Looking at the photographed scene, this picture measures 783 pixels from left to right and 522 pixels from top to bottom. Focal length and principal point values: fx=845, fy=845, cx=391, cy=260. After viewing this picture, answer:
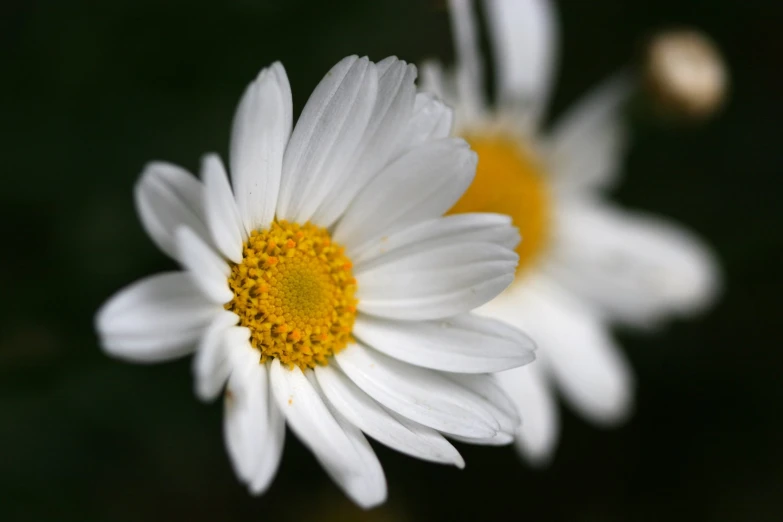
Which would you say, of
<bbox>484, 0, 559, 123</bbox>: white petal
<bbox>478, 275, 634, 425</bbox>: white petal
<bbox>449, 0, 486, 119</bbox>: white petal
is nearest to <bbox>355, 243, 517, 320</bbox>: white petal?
<bbox>449, 0, 486, 119</bbox>: white petal

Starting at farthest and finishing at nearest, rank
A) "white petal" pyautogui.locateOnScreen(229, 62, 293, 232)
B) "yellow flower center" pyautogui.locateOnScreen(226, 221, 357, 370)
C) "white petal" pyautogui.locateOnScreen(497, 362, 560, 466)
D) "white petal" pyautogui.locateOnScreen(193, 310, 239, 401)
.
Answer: "white petal" pyautogui.locateOnScreen(497, 362, 560, 466)
"yellow flower center" pyautogui.locateOnScreen(226, 221, 357, 370)
"white petal" pyautogui.locateOnScreen(229, 62, 293, 232)
"white petal" pyautogui.locateOnScreen(193, 310, 239, 401)

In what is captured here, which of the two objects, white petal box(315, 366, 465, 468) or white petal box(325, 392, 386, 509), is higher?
white petal box(315, 366, 465, 468)

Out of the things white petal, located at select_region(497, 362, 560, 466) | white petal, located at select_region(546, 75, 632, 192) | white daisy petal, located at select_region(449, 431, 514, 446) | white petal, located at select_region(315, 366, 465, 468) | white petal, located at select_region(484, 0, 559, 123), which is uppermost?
white petal, located at select_region(484, 0, 559, 123)

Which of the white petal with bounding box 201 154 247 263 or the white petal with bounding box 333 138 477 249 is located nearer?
the white petal with bounding box 201 154 247 263

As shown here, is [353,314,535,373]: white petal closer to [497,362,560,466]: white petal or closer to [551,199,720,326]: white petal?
[497,362,560,466]: white petal

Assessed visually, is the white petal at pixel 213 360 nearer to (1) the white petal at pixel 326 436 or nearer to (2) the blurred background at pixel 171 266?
(1) the white petal at pixel 326 436

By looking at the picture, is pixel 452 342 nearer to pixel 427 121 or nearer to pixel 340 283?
pixel 340 283

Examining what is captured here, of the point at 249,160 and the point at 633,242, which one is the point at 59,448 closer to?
the point at 249,160

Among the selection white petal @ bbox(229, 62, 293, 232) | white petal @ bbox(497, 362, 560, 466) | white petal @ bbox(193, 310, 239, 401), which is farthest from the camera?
white petal @ bbox(497, 362, 560, 466)
